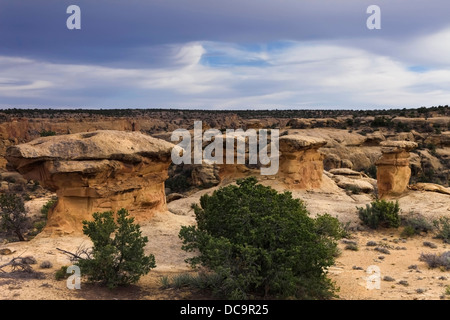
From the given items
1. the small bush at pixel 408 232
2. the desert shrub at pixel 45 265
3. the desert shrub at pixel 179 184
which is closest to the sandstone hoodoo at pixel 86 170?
the desert shrub at pixel 45 265

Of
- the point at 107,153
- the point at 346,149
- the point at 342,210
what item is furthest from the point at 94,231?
the point at 346,149

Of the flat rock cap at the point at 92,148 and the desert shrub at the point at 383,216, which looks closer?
the flat rock cap at the point at 92,148

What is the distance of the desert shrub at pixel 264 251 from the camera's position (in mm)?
6574

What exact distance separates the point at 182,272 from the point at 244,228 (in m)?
2.14

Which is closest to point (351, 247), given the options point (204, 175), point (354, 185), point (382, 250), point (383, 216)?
point (382, 250)

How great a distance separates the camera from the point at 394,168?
56.9 ft

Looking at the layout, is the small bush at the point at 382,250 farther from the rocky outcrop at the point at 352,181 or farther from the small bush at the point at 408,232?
the rocky outcrop at the point at 352,181

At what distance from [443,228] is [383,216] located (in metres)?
1.90

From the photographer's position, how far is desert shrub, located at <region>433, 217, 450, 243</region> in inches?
469

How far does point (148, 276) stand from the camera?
8055 mm

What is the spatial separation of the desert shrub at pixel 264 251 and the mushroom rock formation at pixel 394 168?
429 inches

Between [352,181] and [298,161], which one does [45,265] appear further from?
[352,181]

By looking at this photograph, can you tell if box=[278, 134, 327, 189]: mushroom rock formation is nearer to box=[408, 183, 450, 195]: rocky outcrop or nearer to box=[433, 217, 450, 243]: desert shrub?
box=[408, 183, 450, 195]: rocky outcrop
